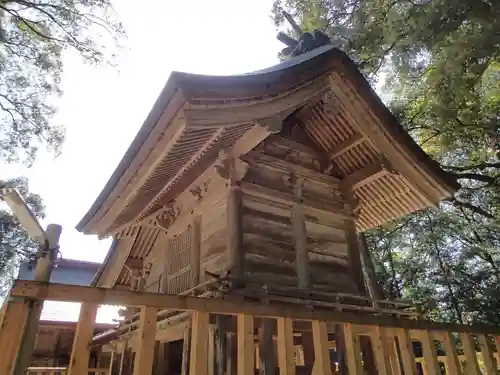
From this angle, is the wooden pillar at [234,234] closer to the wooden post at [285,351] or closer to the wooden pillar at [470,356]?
the wooden post at [285,351]

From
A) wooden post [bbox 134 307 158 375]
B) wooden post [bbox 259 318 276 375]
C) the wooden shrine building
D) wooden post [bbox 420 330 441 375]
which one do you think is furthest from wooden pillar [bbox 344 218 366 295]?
wooden post [bbox 134 307 158 375]

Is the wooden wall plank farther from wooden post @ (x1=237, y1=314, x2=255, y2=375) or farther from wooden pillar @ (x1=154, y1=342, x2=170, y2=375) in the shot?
wooden pillar @ (x1=154, y1=342, x2=170, y2=375)

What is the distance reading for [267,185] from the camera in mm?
6168

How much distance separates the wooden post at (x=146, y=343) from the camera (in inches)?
85.1

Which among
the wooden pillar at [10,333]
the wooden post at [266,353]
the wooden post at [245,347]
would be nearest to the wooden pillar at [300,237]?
the wooden post at [266,353]

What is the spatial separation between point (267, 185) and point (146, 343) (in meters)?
4.18

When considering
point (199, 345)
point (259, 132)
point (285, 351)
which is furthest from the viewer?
point (259, 132)

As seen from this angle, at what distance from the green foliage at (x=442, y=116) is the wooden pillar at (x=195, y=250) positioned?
5265mm

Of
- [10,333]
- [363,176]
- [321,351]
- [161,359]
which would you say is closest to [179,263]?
[161,359]

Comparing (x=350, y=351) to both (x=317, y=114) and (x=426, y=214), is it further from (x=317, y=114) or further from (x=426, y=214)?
(x=426, y=214)

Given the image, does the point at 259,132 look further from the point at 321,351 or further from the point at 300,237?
the point at 321,351

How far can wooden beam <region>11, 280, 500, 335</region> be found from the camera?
6.65 ft

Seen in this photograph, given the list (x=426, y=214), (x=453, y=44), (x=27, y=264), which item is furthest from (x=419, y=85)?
(x=27, y=264)

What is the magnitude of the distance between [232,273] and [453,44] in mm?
5336
